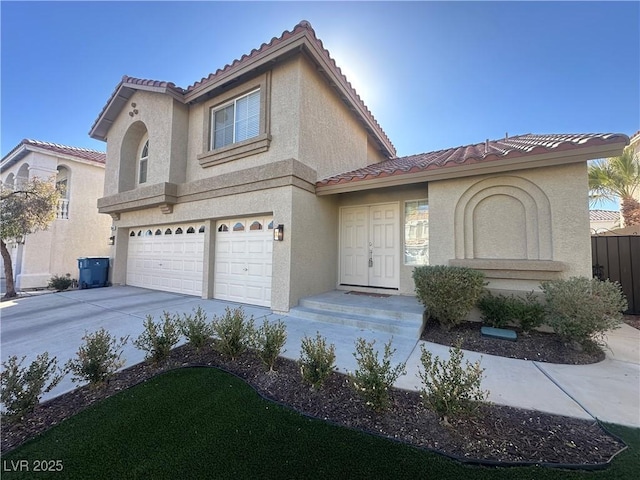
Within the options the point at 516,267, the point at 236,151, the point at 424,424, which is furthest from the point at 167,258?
the point at 516,267

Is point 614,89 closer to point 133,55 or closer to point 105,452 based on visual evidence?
point 105,452

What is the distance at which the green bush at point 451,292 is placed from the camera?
5.41 meters

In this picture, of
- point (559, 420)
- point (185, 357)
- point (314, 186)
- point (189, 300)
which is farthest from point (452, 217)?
point (189, 300)

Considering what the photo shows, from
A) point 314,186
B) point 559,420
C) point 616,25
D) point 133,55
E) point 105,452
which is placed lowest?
point 105,452

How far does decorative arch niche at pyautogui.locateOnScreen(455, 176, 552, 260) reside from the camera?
5758mm

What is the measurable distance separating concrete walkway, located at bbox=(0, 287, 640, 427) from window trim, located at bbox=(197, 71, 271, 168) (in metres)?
4.88

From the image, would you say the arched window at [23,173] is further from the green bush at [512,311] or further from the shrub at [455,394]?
the green bush at [512,311]

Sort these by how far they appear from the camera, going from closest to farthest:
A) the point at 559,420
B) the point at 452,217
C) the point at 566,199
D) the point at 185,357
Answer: the point at 559,420 < the point at 185,357 < the point at 566,199 < the point at 452,217

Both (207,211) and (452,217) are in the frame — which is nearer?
(452,217)

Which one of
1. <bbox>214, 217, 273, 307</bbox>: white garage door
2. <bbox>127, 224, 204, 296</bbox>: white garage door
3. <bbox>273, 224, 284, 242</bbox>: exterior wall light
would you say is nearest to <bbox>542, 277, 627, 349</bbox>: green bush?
<bbox>273, 224, 284, 242</bbox>: exterior wall light

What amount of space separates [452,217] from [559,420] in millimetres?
4516

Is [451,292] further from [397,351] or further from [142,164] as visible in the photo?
[142,164]

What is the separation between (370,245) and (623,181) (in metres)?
10.3

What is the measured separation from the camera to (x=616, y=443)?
2521 millimetres
